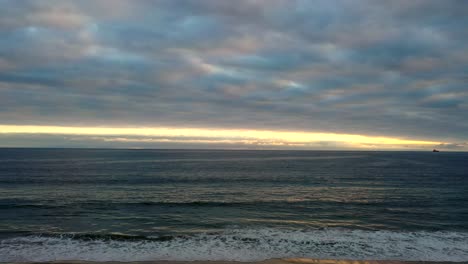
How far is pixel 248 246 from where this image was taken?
71.1 ft

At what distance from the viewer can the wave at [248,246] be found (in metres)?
19.7

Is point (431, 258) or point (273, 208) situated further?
point (273, 208)

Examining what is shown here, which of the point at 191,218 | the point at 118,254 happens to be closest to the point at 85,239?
the point at 118,254

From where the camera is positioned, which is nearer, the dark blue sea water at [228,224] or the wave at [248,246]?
the wave at [248,246]

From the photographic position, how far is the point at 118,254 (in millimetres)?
19938

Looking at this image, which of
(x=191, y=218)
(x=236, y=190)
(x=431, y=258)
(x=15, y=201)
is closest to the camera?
(x=431, y=258)

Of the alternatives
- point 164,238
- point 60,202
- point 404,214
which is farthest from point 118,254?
point 404,214

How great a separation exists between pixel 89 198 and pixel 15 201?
7.79 metres

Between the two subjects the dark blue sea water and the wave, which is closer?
the wave

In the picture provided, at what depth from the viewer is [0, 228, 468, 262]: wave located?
19.7 m

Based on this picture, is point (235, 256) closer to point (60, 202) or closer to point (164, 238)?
point (164, 238)

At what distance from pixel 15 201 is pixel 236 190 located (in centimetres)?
2765

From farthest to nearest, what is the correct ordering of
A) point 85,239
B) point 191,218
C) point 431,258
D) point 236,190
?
1. point 236,190
2. point 191,218
3. point 85,239
4. point 431,258

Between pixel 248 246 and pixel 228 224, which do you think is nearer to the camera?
pixel 248 246
